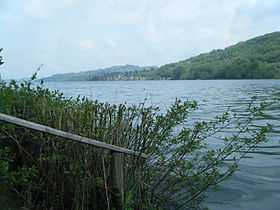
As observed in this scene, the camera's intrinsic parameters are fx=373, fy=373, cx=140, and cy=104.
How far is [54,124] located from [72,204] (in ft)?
3.39

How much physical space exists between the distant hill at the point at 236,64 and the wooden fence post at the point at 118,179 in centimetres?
10339

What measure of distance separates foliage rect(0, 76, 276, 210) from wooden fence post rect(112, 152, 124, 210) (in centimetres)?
7

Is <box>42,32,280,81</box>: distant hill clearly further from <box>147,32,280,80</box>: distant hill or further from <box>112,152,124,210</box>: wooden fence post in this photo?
<box>112,152,124,210</box>: wooden fence post

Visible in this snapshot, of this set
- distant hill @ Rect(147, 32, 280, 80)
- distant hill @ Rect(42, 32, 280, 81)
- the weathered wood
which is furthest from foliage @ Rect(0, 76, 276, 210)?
distant hill @ Rect(147, 32, 280, 80)

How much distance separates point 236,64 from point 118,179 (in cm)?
11177

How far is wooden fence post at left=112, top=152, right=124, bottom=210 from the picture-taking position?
4.55m

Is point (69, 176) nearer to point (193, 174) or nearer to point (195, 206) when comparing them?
point (193, 174)

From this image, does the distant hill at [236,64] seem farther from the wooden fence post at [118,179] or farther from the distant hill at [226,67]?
the wooden fence post at [118,179]

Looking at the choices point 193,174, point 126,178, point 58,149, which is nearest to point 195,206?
point 193,174

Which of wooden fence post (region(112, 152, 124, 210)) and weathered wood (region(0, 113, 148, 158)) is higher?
weathered wood (region(0, 113, 148, 158))

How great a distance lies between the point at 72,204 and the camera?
4668 mm

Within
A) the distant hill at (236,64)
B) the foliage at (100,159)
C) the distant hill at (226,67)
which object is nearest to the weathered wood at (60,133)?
the foliage at (100,159)

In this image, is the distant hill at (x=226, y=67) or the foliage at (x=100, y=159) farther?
the distant hill at (x=226, y=67)

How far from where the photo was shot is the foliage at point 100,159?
4.55 meters
